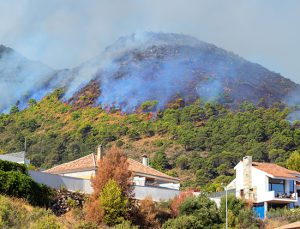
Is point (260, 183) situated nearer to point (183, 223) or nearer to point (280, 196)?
point (280, 196)

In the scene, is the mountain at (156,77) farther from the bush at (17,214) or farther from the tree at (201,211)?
the bush at (17,214)

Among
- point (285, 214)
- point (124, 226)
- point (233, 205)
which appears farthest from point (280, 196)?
point (124, 226)

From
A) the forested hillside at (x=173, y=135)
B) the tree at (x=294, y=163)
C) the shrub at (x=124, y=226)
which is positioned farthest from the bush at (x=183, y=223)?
the forested hillside at (x=173, y=135)

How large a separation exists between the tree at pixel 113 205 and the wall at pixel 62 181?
14.0ft

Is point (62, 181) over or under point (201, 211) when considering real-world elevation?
→ over

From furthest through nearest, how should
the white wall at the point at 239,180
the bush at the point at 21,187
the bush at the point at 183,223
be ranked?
the white wall at the point at 239,180, the bush at the point at 183,223, the bush at the point at 21,187

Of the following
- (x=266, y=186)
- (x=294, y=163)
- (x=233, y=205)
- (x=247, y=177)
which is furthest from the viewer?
(x=294, y=163)

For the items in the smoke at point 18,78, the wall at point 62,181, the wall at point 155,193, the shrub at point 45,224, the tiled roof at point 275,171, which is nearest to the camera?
the shrub at point 45,224

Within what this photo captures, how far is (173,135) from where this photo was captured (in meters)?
111

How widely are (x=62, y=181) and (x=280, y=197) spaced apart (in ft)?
74.3

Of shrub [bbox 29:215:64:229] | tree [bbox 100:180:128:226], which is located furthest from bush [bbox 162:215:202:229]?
shrub [bbox 29:215:64:229]

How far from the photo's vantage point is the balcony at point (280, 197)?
65.1 metres

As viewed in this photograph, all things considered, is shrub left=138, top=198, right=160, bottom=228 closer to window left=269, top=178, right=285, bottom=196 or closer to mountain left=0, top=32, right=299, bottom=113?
window left=269, top=178, right=285, bottom=196

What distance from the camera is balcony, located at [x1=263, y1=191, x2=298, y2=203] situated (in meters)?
65.1
